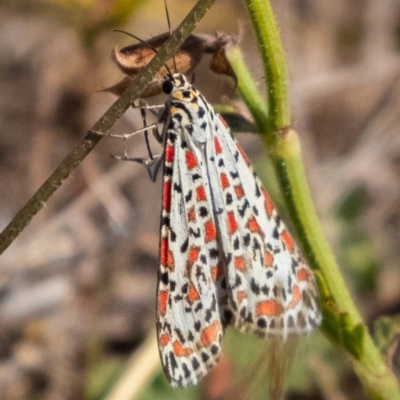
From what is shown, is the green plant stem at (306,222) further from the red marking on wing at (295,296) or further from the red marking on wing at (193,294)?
the red marking on wing at (193,294)

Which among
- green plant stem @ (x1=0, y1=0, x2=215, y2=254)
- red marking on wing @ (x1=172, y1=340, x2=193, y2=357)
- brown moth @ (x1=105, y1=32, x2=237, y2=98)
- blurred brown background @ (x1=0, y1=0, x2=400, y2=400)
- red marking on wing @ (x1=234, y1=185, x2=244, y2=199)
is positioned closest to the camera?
green plant stem @ (x1=0, y1=0, x2=215, y2=254)

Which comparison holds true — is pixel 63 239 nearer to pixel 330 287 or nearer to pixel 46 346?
pixel 46 346

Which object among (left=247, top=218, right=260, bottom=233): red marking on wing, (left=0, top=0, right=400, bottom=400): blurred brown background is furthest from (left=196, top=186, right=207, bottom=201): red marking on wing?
(left=0, top=0, right=400, bottom=400): blurred brown background

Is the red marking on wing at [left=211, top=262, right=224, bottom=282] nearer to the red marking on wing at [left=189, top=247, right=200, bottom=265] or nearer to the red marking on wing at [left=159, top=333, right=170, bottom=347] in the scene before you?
the red marking on wing at [left=189, top=247, right=200, bottom=265]

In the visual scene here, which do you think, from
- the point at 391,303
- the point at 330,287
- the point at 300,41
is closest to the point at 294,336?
the point at 330,287

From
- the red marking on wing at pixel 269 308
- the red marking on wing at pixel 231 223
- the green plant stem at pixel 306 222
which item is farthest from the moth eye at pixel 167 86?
the red marking on wing at pixel 269 308

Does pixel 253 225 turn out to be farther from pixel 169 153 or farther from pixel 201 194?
pixel 169 153

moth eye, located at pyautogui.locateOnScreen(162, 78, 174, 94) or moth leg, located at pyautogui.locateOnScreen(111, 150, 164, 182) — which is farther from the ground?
moth eye, located at pyautogui.locateOnScreen(162, 78, 174, 94)
